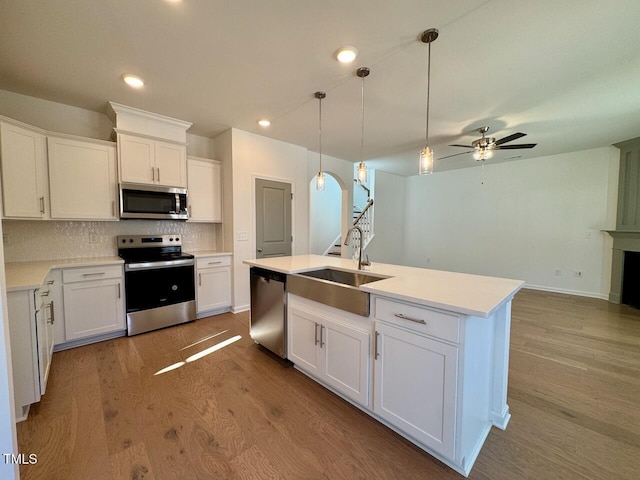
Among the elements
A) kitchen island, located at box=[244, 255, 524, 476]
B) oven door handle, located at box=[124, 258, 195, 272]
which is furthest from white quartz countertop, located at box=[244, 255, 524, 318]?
oven door handle, located at box=[124, 258, 195, 272]

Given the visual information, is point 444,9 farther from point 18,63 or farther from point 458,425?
point 18,63

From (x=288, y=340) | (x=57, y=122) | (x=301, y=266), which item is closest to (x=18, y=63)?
(x=57, y=122)

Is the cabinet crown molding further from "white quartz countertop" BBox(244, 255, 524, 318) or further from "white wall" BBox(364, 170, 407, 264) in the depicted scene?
"white wall" BBox(364, 170, 407, 264)

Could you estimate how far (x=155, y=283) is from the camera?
3090mm

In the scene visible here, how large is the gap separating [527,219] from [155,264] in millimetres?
6651

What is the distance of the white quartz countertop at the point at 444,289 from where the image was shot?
4.14 feet

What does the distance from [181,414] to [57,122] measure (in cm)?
339

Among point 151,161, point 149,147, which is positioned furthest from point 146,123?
point 151,161

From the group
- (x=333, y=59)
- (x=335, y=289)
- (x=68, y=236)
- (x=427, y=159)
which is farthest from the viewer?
(x=68, y=236)

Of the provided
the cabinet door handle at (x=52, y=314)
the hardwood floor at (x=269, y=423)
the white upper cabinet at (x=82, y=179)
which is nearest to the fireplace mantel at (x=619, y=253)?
the hardwood floor at (x=269, y=423)

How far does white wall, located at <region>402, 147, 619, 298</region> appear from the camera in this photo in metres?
4.63

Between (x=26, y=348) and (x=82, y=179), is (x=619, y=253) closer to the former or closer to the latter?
(x=26, y=348)

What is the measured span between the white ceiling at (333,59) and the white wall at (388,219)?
2.99 metres

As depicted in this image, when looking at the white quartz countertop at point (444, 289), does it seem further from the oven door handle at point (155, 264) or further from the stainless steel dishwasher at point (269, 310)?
the oven door handle at point (155, 264)
